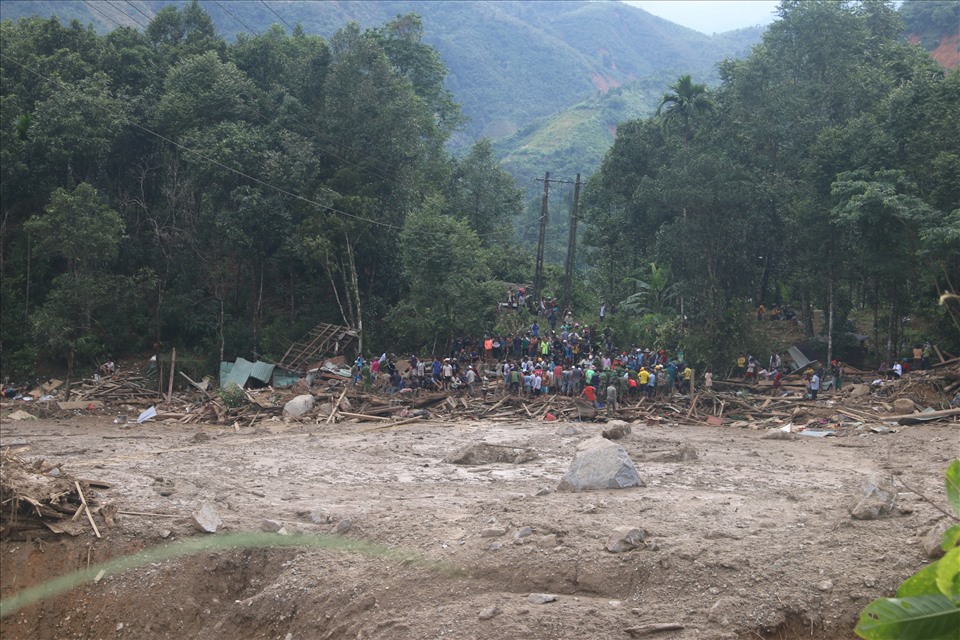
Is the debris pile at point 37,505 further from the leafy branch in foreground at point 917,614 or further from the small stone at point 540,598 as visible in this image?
the leafy branch in foreground at point 917,614

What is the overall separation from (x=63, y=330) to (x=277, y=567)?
22921 millimetres

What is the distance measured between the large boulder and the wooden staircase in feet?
66.0

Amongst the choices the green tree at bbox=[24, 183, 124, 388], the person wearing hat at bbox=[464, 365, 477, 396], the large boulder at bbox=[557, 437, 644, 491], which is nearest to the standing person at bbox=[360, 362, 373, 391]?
the person wearing hat at bbox=[464, 365, 477, 396]

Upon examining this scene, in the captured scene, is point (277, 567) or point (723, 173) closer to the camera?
point (277, 567)

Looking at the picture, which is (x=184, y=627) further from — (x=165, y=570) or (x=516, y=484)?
(x=516, y=484)

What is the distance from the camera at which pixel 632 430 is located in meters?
21.4

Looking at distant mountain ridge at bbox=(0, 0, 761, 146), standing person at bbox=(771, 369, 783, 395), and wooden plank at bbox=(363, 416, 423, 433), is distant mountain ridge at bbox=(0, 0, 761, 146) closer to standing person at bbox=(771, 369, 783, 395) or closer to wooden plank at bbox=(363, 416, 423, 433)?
standing person at bbox=(771, 369, 783, 395)

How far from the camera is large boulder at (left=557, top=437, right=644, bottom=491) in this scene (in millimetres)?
13391

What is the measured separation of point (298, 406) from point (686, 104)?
22.5m

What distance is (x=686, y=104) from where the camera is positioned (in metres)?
37.6

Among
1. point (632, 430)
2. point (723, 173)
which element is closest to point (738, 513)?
point (632, 430)

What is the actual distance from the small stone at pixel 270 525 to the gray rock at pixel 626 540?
4780 millimetres

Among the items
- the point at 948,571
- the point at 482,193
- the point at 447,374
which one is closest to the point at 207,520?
the point at 948,571

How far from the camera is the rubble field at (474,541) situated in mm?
9031
